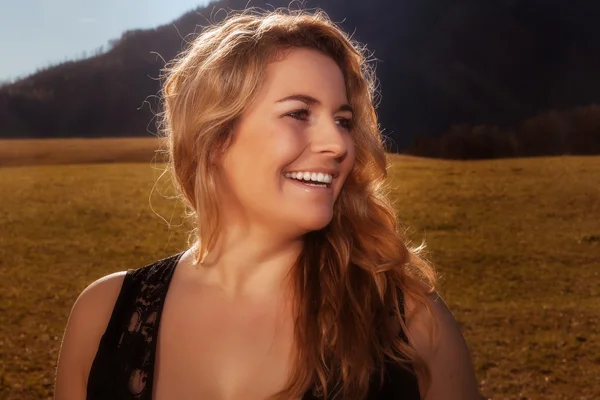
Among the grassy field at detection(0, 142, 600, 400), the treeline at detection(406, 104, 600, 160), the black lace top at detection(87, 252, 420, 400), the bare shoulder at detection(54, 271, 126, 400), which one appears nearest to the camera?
the black lace top at detection(87, 252, 420, 400)

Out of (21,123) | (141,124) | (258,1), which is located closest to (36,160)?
(21,123)

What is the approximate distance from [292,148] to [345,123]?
0.14 m

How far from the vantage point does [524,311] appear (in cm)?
257

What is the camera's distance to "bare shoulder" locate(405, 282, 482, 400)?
0.97m

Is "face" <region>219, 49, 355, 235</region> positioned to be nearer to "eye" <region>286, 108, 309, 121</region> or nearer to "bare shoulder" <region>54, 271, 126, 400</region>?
"eye" <region>286, 108, 309, 121</region>

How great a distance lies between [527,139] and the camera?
9.22ft

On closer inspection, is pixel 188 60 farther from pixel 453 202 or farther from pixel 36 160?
pixel 453 202

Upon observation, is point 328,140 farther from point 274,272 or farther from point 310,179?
point 274,272

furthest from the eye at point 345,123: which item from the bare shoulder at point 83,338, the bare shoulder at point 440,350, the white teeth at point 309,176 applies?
the bare shoulder at point 83,338

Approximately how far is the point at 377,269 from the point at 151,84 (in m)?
1.83

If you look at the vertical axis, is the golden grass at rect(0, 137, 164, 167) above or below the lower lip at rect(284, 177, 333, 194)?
above

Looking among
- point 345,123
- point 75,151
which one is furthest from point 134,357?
point 75,151

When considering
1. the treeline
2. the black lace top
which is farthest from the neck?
the treeline

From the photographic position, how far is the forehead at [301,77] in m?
0.99
